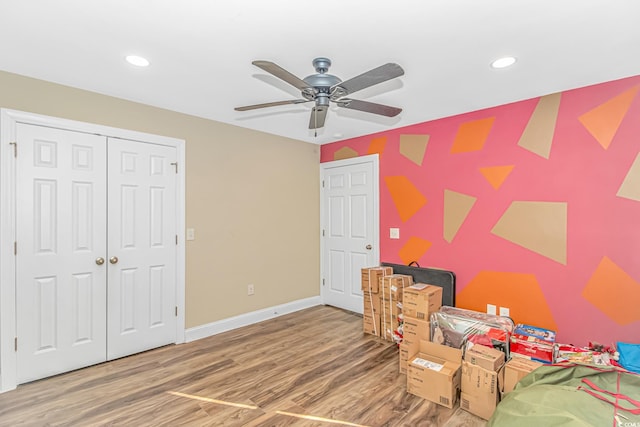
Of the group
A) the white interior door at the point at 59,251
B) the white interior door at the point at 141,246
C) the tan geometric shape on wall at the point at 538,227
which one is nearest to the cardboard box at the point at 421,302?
the tan geometric shape on wall at the point at 538,227

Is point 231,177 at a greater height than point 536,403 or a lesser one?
greater

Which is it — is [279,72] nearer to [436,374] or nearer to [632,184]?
[436,374]

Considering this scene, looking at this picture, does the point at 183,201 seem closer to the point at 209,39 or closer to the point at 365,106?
the point at 209,39

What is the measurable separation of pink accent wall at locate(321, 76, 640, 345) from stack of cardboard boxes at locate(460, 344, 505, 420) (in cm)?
104

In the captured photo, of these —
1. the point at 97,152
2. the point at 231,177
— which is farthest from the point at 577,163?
the point at 97,152

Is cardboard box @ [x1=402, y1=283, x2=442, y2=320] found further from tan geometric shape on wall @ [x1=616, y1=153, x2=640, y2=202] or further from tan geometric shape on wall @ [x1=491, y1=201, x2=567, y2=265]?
tan geometric shape on wall @ [x1=616, y1=153, x2=640, y2=202]

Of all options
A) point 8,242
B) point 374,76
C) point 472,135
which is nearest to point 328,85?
point 374,76

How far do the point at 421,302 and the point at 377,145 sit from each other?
2222mm

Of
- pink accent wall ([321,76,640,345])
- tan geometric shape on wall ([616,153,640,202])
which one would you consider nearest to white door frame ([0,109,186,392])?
pink accent wall ([321,76,640,345])

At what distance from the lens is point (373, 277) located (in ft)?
12.1

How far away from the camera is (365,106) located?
7.49 feet

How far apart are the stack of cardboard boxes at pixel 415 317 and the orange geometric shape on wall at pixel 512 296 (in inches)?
23.1

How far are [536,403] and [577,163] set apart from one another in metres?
2.13

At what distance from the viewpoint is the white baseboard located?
3.48 m
